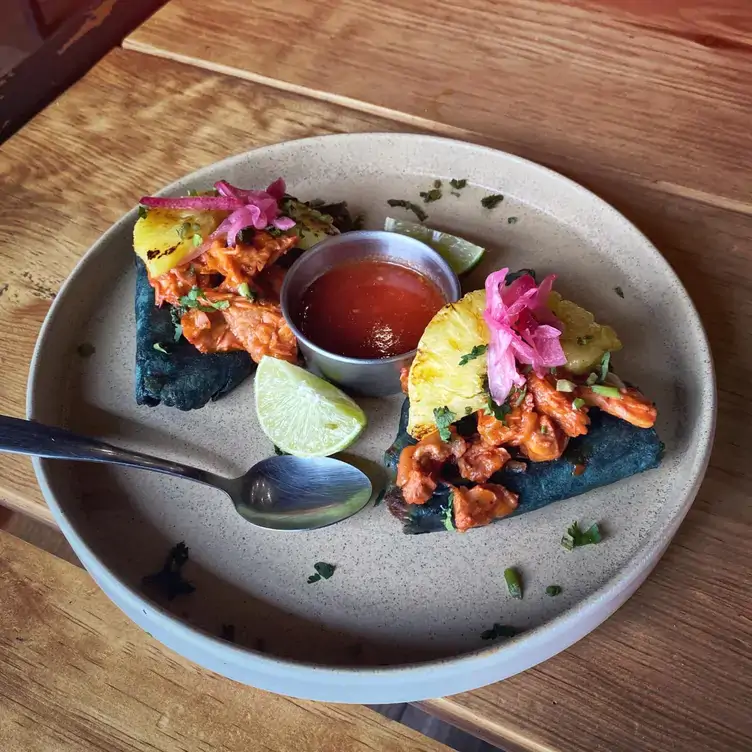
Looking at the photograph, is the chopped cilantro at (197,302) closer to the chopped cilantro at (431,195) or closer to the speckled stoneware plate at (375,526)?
the speckled stoneware plate at (375,526)

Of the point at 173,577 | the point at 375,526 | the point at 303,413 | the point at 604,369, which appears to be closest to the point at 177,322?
the point at 303,413

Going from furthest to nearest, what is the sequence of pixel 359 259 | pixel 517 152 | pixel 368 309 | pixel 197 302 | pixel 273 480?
pixel 517 152
pixel 359 259
pixel 368 309
pixel 197 302
pixel 273 480

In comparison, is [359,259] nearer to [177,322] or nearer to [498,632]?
[177,322]

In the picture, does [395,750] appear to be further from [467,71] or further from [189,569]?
[467,71]

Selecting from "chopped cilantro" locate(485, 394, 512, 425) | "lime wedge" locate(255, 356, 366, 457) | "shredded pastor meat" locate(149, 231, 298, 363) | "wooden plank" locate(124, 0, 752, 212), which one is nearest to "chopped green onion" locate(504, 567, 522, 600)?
"chopped cilantro" locate(485, 394, 512, 425)

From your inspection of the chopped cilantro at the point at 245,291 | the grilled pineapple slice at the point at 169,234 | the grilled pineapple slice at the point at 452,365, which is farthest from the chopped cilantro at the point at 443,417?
the grilled pineapple slice at the point at 169,234

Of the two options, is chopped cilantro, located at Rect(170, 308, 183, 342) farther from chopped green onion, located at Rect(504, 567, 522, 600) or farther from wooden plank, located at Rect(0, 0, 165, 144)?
wooden plank, located at Rect(0, 0, 165, 144)
